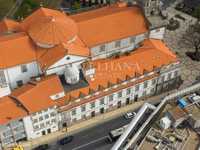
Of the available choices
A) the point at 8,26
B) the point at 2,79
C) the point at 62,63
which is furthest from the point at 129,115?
the point at 8,26

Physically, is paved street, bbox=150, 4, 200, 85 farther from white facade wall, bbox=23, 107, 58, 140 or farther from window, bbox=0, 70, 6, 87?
window, bbox=0, 70, 6, 87

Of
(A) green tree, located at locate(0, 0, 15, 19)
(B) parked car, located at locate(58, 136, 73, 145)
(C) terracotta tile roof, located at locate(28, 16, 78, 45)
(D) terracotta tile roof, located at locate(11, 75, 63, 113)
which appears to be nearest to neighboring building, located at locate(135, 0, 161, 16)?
(C) terracotta tile roof, located at locate(28, 16, 78, 45)

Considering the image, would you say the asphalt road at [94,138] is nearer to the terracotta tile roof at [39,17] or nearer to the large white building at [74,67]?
the large white building at [74,67]

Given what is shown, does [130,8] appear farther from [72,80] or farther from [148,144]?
[148,144]

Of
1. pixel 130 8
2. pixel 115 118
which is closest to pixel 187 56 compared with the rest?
pixel 130 8

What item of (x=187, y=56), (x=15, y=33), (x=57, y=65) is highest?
(x=15, y=33)

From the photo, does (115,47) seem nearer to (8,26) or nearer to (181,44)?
(181,44)

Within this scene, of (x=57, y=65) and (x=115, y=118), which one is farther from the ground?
(x=57, y=65)
